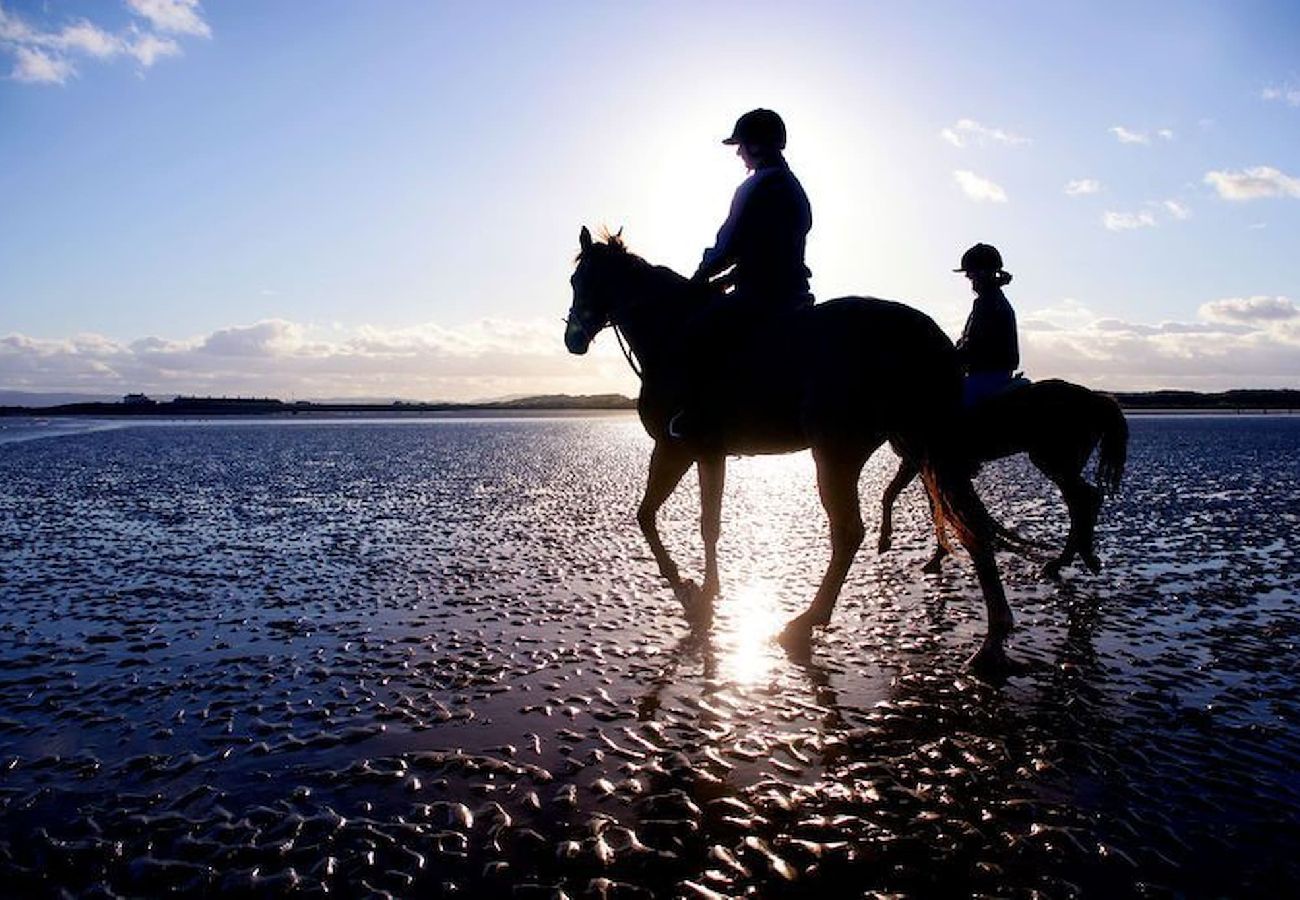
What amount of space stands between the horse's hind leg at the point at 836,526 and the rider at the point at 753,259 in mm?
1234

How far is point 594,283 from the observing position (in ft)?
28.2

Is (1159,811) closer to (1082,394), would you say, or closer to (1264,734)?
(1264,734)

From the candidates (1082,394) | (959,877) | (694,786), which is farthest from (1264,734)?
(1082,394)

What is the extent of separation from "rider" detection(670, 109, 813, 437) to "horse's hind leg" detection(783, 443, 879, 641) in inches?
48.6

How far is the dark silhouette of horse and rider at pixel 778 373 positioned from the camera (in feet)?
21.5

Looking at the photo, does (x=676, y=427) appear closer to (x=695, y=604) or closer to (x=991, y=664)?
(x=695, y=604)

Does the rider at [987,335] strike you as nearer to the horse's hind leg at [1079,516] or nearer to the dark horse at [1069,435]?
the dark horse at [1069,435]

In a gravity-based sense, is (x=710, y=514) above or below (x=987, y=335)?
below

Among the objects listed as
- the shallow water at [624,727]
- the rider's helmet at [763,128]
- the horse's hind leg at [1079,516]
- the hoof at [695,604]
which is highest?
the rider's helmet at [763,128]

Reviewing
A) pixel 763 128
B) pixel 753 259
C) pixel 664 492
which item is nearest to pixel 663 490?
pixel 664 492

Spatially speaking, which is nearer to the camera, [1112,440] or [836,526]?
[836,526]

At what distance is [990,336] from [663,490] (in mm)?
4592

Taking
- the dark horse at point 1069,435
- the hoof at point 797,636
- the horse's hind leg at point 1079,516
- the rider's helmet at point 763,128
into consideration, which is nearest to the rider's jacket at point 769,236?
the rider's helmet at point 763,128

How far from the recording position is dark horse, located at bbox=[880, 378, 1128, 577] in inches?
366
